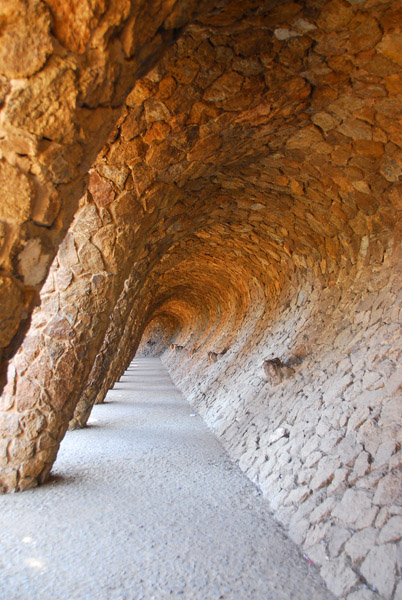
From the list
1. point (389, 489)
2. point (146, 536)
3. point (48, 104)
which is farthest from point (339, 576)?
point (48, 104)

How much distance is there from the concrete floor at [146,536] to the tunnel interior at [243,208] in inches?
10.4

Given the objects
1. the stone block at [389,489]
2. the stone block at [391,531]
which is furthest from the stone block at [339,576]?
the stone block at [389,489]

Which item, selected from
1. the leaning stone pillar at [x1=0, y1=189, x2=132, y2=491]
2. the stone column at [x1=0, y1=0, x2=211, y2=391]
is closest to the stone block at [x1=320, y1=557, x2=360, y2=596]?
the stone column at [x1=0, y1=0, x2=211, y2=391]

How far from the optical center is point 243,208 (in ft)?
21.6

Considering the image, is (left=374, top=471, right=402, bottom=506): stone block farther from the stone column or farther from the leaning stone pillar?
the leaning stone pillar

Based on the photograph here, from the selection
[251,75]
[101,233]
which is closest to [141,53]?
[251,75]

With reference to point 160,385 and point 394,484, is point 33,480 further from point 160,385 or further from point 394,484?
point 160,385

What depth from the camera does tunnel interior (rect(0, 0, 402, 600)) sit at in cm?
190

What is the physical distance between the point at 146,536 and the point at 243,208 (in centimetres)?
435

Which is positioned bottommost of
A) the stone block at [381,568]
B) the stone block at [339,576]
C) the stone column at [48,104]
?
the stone block at [339,576]

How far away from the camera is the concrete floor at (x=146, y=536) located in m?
2.94

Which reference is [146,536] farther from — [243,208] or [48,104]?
[243,208]

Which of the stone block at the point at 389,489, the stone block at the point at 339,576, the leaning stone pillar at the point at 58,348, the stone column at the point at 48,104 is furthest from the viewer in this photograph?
the leaning stone pillar at the point at 58,348

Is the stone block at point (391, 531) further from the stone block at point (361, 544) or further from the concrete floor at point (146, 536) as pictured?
the concrete floor at point (146, 536)
